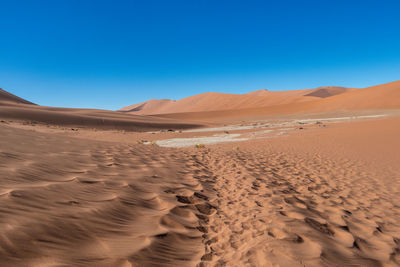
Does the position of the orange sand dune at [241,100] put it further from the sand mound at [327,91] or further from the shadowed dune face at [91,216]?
the shadowed dune face at [91,216]

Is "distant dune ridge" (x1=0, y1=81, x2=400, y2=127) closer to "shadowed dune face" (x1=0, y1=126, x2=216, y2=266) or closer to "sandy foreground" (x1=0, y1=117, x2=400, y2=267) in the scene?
"sandy foreground" (x1=0, y1=117, x2=400, y2=267)

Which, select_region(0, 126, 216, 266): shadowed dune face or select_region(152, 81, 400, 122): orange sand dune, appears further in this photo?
select_region(152, 81, 400, 122): orange sand dune

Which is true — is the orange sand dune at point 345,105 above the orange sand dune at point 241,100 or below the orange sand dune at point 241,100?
below

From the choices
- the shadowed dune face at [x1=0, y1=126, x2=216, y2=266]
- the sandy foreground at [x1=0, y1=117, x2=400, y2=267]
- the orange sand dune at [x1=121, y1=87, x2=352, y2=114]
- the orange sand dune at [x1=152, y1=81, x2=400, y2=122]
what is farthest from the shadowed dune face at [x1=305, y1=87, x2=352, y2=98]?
the shadowed dune face at [x1=0, y1=126, x2=216, y2=266]

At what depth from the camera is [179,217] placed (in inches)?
127

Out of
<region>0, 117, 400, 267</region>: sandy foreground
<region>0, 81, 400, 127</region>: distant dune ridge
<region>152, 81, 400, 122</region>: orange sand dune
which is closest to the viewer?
<region>0, 117, 400, 267</region>: sandy foreground

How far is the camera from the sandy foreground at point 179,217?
84.7 inches

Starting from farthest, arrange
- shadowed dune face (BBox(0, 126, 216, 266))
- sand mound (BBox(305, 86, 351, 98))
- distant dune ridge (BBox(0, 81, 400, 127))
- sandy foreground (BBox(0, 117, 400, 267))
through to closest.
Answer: sand mound (BBox(305, 86, 351, 98)), distant dune ridge (BBox(0, 81, 400, 127)), sandy foreground (BBox(0, 117, 400, 267)), shadowed dune face (BBox(0, 126, 216, 266))

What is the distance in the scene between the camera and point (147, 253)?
2.24 metres

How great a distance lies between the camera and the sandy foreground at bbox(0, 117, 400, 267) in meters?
2.15

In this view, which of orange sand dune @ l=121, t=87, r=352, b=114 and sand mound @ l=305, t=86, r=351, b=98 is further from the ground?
sand mound @ l=305, t=86, r=351, b=98

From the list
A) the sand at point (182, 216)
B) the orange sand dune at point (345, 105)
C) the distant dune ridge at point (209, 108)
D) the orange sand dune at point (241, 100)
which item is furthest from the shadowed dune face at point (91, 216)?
the orange sand dune at point (241, 100)

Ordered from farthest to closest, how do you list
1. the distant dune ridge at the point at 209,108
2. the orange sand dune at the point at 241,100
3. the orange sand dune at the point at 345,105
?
1. the orange sand dune at the point at 241,100
2. the orange sand dune at the point at 345,105
3. the distant dune ridge at the point at 209,108

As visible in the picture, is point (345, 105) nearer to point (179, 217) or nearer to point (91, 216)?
point (179, 217)
